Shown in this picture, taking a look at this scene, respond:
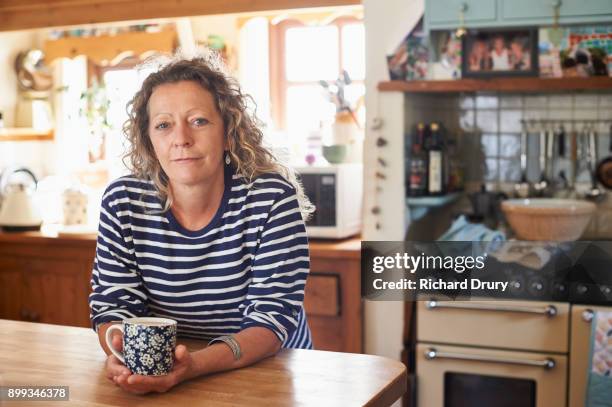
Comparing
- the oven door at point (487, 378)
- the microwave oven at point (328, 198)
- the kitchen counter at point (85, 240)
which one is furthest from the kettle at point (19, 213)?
the oven door at point (487, 378)

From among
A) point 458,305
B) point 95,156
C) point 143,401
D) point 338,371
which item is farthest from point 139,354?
point 95,156

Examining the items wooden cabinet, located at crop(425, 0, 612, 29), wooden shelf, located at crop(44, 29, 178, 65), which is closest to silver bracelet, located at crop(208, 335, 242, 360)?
wooden cabinet, located at crop(425, 0, 612, 29)

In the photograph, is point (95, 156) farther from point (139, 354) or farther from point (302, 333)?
point (139, 354)

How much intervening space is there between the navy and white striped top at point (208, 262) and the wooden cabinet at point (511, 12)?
1.49 m

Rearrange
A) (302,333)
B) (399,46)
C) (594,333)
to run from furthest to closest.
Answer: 1. (399,46)
2. (594,333)
3. (302,333)

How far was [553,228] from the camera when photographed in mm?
2951

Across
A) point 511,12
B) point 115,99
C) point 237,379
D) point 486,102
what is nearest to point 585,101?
point 486,102

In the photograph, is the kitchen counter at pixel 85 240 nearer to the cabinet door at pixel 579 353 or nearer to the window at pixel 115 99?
the window at pixel 115 99

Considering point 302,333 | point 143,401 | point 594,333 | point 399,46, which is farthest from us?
point 399,46

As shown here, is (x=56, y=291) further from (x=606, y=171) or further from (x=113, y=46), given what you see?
(x=606, y=171)

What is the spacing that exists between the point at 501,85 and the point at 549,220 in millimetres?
536

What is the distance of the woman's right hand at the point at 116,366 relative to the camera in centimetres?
134

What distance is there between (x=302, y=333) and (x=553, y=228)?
142 centimetres

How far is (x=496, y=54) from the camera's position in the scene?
3123 mm
